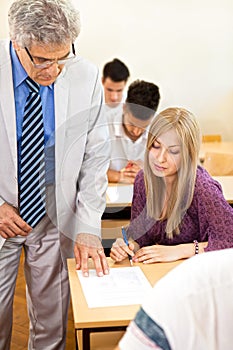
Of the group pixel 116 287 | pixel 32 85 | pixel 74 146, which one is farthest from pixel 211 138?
pixel 116 287

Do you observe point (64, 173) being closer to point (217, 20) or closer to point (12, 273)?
point (12, 273)

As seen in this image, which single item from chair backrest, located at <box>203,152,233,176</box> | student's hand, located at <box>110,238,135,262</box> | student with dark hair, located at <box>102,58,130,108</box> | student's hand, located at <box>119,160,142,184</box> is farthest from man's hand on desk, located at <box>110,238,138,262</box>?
student with dark hair, located at <box>102,58,130,108</box>

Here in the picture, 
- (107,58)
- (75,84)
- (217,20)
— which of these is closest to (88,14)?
(107,58)

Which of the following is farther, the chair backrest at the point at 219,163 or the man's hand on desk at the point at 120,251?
the chair backrest at the point at 219,163

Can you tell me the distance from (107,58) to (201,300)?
170 inches

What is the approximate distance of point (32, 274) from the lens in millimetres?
2283

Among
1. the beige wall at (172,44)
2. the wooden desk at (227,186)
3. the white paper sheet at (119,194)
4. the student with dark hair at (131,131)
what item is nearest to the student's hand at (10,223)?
the student with dark hair at (131,131)

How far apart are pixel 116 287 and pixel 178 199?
0.51 m

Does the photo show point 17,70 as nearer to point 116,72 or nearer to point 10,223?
point 10,223

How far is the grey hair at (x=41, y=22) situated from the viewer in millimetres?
1782

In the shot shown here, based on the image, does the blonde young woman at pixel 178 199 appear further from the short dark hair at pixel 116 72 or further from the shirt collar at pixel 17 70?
the short dark hair at pixel 116 72

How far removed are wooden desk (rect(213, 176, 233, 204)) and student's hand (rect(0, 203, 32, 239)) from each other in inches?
50.5

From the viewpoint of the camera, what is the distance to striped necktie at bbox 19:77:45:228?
205 centimetres

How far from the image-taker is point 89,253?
202 cm
